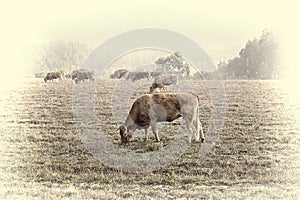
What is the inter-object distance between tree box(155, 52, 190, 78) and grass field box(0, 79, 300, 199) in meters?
0.76

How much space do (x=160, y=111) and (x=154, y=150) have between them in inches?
62.4

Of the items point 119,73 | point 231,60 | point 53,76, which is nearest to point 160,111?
point 119,73

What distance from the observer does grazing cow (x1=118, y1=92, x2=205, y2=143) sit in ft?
57.3

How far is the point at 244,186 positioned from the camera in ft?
46.5

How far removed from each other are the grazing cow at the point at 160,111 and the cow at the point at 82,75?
3.19 m

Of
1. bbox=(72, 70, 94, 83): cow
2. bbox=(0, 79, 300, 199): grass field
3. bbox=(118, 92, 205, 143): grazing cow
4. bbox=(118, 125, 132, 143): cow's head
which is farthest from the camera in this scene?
bbox=(72, 70, 94, 83): cow

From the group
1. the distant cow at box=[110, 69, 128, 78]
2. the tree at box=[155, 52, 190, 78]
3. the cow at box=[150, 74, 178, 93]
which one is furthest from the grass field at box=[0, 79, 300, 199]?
the cow at box=[150, 74, 178, 93]

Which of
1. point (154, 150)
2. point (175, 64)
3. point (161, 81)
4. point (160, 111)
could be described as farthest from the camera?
point (161, 81)

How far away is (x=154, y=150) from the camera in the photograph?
54.9 ft

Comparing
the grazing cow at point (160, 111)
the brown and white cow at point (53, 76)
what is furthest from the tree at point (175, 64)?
the brown and white cow at point (53, 76)

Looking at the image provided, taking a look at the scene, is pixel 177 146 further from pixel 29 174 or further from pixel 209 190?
pixel 29 174

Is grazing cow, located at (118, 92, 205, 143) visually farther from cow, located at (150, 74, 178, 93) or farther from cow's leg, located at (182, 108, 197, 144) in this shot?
cow, located at (150, 74, 178, 93)

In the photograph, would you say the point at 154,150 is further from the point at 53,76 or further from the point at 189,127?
the point at 53,76

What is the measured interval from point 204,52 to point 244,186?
632cm
